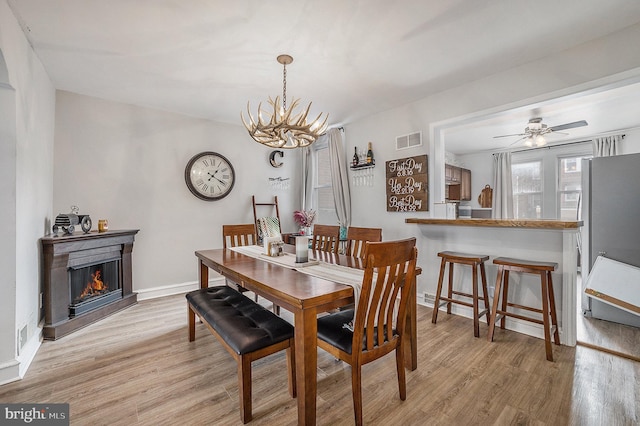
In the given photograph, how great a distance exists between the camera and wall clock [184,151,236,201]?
4.02 m

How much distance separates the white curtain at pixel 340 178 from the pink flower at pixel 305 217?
654 millimetres

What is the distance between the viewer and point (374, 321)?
1542mm

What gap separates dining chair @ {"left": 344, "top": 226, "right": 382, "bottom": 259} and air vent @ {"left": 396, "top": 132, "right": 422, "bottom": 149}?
4.92 feet

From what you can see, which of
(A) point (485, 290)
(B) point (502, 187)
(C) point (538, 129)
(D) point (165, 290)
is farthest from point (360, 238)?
(B) point (502, 187)

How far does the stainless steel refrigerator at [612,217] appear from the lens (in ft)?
8.64

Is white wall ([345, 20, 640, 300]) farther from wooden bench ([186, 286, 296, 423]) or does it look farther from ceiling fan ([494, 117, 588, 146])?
wooden bench ([186, 286, 296, 423])

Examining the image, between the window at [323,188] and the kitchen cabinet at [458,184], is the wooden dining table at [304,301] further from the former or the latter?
the kitchen cabinet at [458,184]

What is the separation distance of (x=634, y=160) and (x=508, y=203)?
140 inches

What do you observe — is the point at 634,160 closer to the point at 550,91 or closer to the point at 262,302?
the point at 550,91

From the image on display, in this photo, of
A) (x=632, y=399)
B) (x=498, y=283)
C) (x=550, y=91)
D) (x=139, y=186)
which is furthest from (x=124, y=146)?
(x=632, y=399)

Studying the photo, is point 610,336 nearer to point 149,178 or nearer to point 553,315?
point 553,315

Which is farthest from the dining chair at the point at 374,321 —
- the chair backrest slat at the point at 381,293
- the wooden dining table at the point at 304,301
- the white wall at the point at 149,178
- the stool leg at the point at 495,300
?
the white wall at the point at 149,178

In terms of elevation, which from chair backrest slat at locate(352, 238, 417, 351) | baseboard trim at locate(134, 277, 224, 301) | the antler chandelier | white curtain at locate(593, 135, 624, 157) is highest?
white curtain at locate(593, 135, 624, 157)

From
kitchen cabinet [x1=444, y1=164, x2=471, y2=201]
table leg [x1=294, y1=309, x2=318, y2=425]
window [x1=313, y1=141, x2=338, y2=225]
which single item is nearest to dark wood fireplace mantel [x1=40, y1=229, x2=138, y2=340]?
table leg [x1=294, y1=309, x2=318, y2=425]
